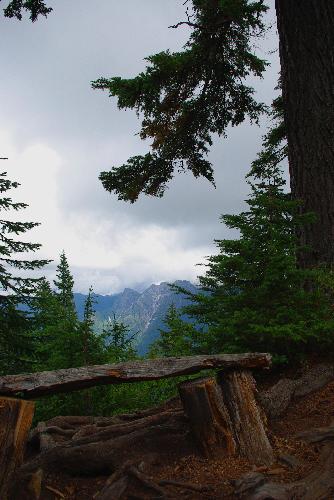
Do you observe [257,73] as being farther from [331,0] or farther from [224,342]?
[224,342]

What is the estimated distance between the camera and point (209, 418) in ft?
13.5

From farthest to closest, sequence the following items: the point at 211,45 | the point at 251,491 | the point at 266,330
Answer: the point at 211,45 < the point at 266,330 < the point at 251,491

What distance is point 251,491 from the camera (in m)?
3.28

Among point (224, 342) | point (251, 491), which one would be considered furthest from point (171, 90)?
point (251, 491)

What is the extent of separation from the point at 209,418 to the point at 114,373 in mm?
1121

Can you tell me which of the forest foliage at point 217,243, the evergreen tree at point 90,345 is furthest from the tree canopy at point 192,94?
the evergreen tree at point 90,345

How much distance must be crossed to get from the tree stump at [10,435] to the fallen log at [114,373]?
134mm

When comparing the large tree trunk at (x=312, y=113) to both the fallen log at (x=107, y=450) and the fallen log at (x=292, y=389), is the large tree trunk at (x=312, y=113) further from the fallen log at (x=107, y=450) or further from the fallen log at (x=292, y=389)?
the fallen log at (x=107, y=450)

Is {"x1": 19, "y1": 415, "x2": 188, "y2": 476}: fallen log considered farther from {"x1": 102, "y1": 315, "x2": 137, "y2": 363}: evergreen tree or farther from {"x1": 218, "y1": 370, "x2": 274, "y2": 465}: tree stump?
{"x1": 102, "y1": 315, "x2": 137, "y2": 363}: evergreen tree

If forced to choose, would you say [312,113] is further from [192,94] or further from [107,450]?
[107,450]

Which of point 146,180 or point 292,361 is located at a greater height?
point 146,180

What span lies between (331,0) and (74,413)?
8.90 metres

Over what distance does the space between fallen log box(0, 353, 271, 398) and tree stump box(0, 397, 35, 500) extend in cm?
13

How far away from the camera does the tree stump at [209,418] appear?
4.06m
